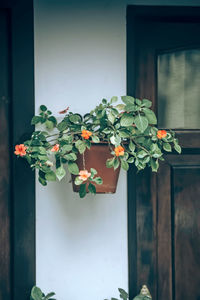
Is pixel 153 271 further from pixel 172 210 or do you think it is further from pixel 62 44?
pixel 62 44

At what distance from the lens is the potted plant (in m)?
1.98

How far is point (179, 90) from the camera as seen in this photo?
2436 millimetres

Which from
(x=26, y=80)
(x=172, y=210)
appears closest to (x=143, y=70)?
(x=26, y=80)

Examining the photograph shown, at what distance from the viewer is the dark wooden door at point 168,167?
234 cm

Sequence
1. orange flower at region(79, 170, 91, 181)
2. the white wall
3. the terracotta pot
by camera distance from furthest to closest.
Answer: the white wall → the terracotta pot → orange flower at region(79, 170, 91, 181)

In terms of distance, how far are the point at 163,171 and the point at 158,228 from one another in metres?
0.32

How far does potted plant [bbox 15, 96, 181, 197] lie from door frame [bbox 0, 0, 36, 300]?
0.52 feet

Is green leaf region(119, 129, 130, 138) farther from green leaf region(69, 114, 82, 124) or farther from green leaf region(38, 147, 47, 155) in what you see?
green leaf region(38, 147, 47, 155)

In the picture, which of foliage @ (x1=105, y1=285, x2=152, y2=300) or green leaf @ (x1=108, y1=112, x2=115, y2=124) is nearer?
green leaf @ (x1=108, y1=112, x2=115, y2=124)

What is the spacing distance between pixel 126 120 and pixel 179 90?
58 centimetres

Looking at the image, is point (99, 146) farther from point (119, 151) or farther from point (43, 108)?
point (43, 108)

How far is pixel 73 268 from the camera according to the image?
2279 mm

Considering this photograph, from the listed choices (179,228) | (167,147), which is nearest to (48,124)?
(167,147)

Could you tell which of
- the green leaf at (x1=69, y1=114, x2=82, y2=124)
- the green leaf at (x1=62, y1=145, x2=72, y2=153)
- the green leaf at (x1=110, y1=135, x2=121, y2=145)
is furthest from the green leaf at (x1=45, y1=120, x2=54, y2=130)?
the green leaf at (x1=110, y1=135, x2=121, y2=145)
